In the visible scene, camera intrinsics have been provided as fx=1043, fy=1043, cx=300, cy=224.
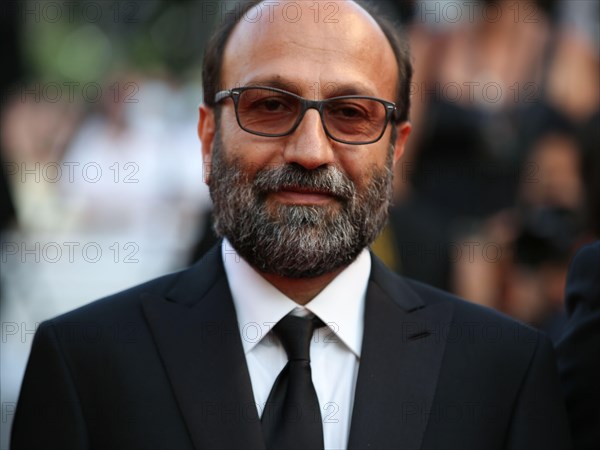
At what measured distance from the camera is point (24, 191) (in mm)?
8805

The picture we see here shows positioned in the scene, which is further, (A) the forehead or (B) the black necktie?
(A) the forehead

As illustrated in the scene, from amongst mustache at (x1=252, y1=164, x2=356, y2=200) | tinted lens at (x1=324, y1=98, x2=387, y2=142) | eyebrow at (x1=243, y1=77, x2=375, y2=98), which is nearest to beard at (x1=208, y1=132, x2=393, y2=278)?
mustache at (x1=252, y1=164, x2=356, y2=200)

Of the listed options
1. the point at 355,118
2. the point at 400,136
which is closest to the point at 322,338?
the point at 355,118

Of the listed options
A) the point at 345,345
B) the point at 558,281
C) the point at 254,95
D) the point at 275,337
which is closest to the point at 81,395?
the point at 275,337

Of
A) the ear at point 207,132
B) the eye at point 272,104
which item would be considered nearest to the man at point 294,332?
the eye at point 272,104

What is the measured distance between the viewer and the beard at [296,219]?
2.99m

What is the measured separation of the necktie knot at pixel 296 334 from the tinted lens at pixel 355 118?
0.54 metres

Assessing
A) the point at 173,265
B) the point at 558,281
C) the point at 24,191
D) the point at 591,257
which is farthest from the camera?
the point at 24,191

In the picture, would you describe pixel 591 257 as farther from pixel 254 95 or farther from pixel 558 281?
pixel 558 281

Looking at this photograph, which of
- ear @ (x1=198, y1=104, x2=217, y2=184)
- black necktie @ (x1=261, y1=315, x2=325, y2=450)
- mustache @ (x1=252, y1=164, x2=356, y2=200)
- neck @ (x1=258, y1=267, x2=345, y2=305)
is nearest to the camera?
black necktie @ (x1=261, y1=315, x2=325, y2=450)

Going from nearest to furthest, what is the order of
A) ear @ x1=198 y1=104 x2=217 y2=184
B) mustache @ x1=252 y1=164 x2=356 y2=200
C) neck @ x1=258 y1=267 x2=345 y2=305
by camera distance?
mustache @ x1=252 y1=164 x2=356 y2=200 → neck @ x1=258 y1=267 x2=345 y2=305 → ear @ x1=198 y1=104 x2=217 y2=184

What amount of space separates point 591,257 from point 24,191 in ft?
21.0

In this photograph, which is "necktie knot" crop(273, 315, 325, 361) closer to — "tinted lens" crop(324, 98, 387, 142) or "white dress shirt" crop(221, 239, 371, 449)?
"white dress shirt" crop(221, 239, 371, 449)

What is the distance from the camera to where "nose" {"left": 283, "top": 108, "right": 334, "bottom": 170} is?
2943mm
